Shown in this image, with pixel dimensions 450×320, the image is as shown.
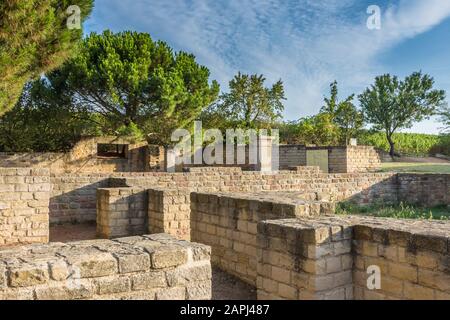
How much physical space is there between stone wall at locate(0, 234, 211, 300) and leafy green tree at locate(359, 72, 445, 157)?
37478mm

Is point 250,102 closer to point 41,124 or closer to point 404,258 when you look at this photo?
point 41,124

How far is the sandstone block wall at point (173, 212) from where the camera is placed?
26.3ft

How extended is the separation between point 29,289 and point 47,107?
2046 centimetres

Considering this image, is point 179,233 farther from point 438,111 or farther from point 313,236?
point 438,111

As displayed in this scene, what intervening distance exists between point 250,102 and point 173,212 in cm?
2167

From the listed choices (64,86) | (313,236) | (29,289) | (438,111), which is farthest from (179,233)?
(438,111)

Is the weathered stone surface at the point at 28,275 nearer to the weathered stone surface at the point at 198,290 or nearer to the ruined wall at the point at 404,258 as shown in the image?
the weathered stone surface at the point at 198,290

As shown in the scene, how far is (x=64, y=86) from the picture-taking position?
2070cm

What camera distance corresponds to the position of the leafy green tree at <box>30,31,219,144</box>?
20.1m

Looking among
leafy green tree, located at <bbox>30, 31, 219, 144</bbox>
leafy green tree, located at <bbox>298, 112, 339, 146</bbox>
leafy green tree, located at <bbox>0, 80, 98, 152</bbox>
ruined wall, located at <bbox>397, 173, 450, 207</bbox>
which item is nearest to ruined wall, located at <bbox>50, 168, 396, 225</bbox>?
ruined wall, located at <bbox>397, 173, 450, 207</bbox>

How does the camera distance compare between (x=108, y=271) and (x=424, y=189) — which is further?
(x=424, y=189)

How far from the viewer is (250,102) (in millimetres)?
29016

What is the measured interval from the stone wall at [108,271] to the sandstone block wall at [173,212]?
4.58m

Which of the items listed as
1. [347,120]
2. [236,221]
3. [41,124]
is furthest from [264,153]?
[347,120]
